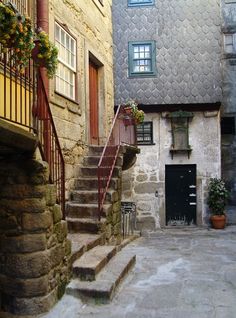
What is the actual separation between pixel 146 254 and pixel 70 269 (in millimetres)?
3230

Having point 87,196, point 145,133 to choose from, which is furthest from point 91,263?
point 145,133

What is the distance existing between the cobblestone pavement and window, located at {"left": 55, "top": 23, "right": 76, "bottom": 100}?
3.52 metres

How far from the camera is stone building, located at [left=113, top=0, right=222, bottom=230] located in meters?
14.4

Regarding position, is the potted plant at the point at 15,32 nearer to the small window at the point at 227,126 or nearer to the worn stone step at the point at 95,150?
the worn stone step at the point at 95,150

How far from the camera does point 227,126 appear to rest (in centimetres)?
1638

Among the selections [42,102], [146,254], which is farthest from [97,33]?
[146,254]

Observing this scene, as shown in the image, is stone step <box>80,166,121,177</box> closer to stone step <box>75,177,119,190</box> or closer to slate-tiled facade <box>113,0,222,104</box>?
stone step <box>75,177,119,190</box>

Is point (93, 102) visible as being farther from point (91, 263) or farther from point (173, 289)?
point (173, 289)

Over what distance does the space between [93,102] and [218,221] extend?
651 centimetres

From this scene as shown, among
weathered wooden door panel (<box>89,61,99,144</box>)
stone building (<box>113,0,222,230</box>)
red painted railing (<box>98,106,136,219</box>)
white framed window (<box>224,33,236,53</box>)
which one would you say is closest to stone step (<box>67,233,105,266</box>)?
red painted railing (<box>98,106,136,219</box>)

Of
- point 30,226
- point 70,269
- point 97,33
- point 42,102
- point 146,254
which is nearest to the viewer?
point 30,226

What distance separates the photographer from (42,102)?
6242 millimetres

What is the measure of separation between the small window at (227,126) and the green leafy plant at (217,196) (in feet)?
9.85

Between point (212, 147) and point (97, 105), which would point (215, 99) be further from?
point (97, 105)
